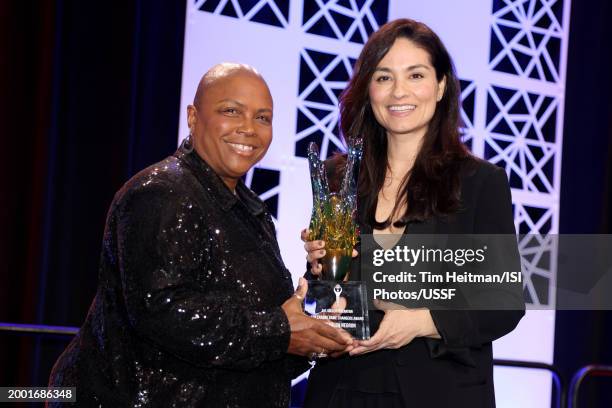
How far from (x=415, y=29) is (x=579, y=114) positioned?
2.81 m

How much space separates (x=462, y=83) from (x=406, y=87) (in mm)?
2377

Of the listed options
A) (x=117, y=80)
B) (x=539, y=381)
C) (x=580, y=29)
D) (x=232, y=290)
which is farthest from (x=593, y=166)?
(x=232, y=290)

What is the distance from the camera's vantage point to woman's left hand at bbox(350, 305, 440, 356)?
78.0 inches

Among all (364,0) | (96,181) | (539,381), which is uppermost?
(364,0)

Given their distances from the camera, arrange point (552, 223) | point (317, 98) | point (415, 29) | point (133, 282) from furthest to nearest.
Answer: point (552, 223), point (317, 98), point (415, 29), point (133, 282)

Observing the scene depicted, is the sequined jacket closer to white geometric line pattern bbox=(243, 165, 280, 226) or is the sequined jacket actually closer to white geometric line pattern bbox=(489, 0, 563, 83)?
white geometric line pattern bbox=(243, 165, 280, 226)

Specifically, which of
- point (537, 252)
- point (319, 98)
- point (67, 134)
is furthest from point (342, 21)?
point (537, 252)

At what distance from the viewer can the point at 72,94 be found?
358 cm

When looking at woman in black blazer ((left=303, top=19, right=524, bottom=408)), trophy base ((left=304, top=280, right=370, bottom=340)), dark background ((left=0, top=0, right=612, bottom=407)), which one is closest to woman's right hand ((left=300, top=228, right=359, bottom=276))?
woman in black blazer ((left=303, top=19, right=524, bottom=408))

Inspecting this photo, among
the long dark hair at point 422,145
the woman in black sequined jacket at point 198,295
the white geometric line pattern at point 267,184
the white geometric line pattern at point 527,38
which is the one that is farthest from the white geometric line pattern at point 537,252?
the woman in black sequined jacket at point 198,295

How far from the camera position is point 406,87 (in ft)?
7.45

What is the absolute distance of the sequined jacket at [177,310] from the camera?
1.77m

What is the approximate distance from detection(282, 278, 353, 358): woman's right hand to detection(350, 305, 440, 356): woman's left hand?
53 millimetres

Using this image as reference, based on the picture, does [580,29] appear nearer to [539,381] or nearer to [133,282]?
[539,381]
